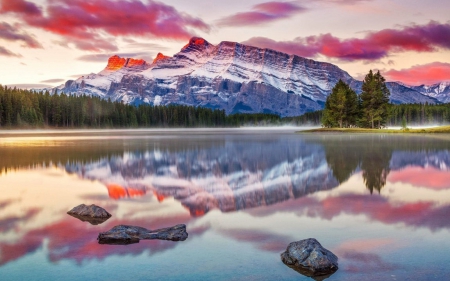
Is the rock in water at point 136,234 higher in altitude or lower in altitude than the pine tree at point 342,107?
lower

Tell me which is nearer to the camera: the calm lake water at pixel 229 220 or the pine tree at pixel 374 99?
the calm lake water at pixel 229 220

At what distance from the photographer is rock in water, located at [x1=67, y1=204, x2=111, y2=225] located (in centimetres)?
1539

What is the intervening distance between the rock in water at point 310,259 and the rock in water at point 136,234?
344 cm

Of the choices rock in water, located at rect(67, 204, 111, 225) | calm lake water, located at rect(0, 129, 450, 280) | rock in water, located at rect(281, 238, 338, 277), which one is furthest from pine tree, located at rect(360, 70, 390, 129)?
rock in water, located at rect(281, 238, 338, 277)

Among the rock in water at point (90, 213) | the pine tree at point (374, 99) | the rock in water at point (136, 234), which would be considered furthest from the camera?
the pine tree at point (374, 99)

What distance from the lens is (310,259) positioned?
401 inches

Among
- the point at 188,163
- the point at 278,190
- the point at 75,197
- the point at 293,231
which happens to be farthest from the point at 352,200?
the point at 188,163

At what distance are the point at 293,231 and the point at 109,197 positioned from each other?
9805mm

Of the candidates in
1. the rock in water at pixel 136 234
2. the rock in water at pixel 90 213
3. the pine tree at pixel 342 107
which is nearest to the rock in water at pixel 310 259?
the rock in water at pixel 136 234

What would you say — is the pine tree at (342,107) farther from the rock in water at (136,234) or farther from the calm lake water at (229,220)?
the rock in water at (136,234)

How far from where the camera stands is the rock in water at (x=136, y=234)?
40.8ft

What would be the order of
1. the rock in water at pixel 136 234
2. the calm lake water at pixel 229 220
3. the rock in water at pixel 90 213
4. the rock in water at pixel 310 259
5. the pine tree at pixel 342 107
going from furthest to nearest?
1. the pine tree at pixel 342 107
2. the rock in water at pixel 90 213
3. the rock in water at pixel 136 234
4. the calm lake water at pixel 229 220
5. the rock in water at pixel 310 259

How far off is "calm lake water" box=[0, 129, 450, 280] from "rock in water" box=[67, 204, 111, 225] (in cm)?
34

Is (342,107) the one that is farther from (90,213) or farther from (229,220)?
(90,213)
